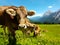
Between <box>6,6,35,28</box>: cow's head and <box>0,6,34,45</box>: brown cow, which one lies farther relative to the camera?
<box>0,6,34,45</box>: brown cow

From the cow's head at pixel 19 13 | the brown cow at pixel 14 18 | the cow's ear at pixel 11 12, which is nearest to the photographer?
the cow's head at pixel 19 13

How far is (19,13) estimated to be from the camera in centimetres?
1534

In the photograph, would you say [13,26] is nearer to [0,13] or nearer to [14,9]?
[14,9]

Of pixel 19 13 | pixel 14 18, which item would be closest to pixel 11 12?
pixel 14 18

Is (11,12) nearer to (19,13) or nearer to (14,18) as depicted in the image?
(14,18)

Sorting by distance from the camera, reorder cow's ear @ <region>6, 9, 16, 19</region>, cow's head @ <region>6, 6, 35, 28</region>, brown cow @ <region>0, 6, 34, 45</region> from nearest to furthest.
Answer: cow's head @ <region>6, 6, 35, 28</region>, brown cow @ <region>0, 6, 34, 45</region>, cow's ear @ <region>6, 9, 16, 19</region>

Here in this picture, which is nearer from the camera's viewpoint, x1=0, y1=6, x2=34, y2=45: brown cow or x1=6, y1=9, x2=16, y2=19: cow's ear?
x1=0, y1=6, x2=34, y2=45: brown cow

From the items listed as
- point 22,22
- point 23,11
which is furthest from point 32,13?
point 22,22

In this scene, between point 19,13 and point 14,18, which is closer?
point 19,13

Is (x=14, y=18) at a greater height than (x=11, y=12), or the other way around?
(x=11, y=12)

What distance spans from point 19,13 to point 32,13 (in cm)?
262

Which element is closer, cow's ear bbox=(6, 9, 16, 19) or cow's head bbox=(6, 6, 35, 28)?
cow's head bbox=(6, 6, 35, 28)

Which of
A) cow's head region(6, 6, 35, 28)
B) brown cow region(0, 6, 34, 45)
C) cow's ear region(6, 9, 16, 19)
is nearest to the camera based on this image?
cow's head region(6, 6, 35, 28)

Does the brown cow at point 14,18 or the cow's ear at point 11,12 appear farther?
the cow's ear at point 11,12
